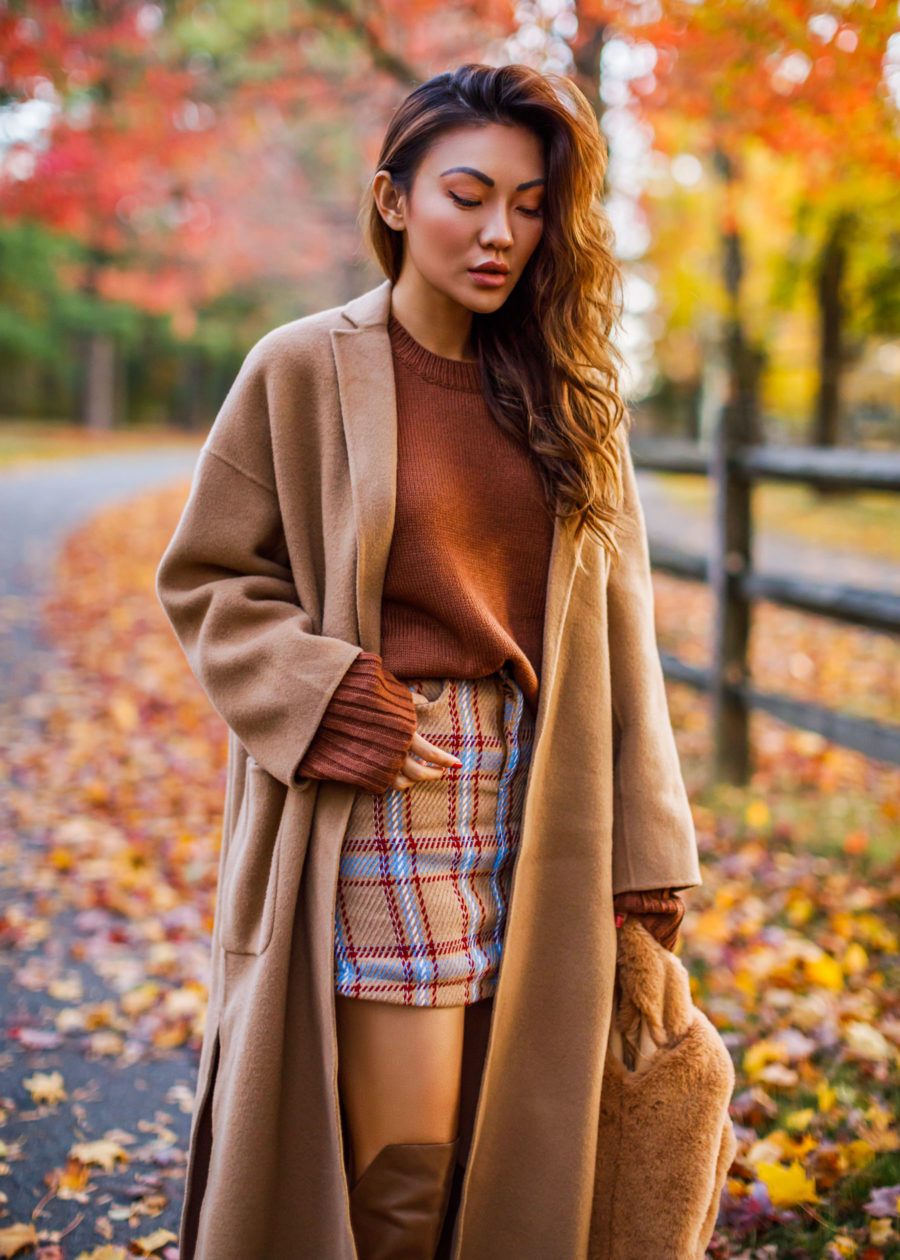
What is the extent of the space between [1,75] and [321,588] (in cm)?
819

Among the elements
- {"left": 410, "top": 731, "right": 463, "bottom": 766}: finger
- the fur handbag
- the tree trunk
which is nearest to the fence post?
the fur handbag

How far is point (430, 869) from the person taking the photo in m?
2.09

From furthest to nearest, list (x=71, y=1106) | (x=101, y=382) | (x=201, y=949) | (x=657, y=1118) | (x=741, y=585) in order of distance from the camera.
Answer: (x=101, y=382)
(x=741, y=585)
(x=201, y=949)
(x=71, y=1106)
(x=657, y=1118)

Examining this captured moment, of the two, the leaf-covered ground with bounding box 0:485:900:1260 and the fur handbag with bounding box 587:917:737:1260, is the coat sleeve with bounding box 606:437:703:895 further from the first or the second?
the leaf-covered ground with bounding box 0:485:900:1260

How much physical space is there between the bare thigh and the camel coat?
0.06 metres

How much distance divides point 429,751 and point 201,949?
273cm

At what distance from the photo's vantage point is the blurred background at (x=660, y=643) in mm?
3166

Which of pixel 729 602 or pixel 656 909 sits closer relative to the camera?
pixel 656 909

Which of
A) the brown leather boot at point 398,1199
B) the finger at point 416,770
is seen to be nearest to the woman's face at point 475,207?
the finger at point 416,770

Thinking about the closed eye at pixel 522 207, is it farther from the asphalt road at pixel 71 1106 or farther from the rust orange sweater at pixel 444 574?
the asphalt road at pixel 71 1106

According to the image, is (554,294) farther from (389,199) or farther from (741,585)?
(741,585)

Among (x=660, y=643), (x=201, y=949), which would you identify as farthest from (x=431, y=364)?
(x=660, y=643)

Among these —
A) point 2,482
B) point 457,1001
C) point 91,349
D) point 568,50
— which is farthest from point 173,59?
point 91,349

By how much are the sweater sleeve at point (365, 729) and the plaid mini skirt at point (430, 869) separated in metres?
0.09
